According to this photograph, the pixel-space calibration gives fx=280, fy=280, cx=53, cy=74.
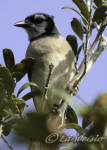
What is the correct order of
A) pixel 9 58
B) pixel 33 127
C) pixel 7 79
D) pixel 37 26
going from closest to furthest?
pixel 33 127 → pixel 7 79 → pixel 9 58 → pixel 37 26

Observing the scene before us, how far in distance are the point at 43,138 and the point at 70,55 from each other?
11.2 ft

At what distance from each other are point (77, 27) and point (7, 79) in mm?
1111

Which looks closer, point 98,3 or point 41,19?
A: point 98,3

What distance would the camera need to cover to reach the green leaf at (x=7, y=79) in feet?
6.89

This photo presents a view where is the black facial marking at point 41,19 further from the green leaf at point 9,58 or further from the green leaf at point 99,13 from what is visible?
the green leaf at point 9,58

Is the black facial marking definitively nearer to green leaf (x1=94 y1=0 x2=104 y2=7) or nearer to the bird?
the bird

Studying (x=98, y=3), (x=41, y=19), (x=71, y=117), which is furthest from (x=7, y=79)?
(x=41, y=19)

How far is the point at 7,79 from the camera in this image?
7.08ft

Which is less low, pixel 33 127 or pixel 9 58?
pixel 33 127

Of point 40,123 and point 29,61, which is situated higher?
point 40,123

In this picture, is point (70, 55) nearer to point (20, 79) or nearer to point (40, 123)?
point (20, 79)

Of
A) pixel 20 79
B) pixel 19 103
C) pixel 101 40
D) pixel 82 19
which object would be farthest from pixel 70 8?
pixel 19 103

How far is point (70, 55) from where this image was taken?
3.99 m

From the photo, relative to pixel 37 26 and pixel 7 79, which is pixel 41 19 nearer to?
pixel 37 26
